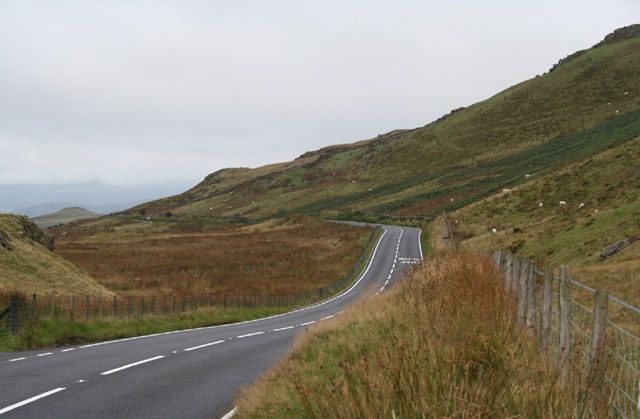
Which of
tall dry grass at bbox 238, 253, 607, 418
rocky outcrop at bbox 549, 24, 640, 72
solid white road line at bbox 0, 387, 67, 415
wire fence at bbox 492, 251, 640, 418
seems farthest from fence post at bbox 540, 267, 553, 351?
rocky outcrop at bbox 549, 24, 640, 72

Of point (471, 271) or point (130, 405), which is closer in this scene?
point (130, 405)

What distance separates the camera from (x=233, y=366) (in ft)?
45.3

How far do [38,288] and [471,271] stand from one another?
2454 cm

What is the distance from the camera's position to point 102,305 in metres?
24.4

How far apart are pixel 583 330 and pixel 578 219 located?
92.8ft

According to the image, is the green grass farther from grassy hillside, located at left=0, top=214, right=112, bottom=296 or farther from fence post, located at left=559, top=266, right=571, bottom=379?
fence post, located at left=559, top=266, right=571, bottom=379

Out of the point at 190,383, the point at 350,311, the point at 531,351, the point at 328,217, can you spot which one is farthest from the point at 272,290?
the point at 328,217

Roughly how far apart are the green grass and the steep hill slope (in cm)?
6447

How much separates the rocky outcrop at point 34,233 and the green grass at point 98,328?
50.8 ft

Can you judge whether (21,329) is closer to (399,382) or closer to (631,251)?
(399,382)

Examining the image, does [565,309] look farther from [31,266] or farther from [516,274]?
[31,266]

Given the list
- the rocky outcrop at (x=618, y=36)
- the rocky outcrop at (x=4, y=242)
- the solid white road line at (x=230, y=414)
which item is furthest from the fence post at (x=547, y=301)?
the rocky outcrop at (x=618, y=36)

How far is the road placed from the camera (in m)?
9.47

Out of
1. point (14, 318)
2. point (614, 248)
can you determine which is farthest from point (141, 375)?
point (614, 248)
